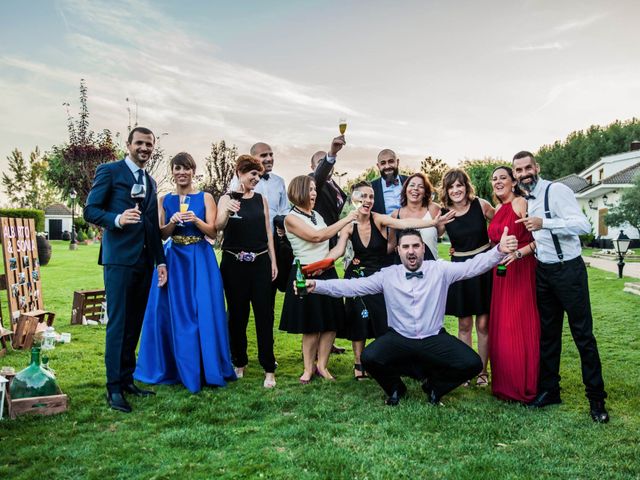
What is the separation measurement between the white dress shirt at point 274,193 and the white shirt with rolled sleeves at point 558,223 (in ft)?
10.4

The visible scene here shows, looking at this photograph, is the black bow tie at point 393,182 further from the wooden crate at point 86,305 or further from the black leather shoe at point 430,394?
Answer: the wooden crate at point 86,305

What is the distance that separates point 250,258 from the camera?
18.3ft

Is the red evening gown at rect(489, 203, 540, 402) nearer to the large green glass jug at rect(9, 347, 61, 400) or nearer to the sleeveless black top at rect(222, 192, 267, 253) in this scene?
the sleeveless black top at rect(222, 192, 267, 253)

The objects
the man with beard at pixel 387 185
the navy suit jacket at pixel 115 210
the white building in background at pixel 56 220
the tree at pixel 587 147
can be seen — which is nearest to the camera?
the navy suit jacket at pixel 115 210

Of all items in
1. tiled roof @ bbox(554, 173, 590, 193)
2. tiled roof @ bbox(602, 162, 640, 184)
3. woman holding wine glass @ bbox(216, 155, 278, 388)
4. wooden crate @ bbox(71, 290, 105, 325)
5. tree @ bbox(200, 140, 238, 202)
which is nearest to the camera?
woman holding wine glass @ bbox(216, 155, 278, 388)

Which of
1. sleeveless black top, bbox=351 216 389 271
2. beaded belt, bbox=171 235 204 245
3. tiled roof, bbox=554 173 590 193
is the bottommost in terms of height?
sleeveless black top, bbox=351 216 389 271

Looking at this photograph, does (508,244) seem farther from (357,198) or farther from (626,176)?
(626,176)

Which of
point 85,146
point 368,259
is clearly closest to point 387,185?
point 368,259

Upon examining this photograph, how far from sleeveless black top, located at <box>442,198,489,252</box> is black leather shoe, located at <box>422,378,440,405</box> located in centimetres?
136

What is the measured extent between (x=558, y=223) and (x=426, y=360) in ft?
5.27

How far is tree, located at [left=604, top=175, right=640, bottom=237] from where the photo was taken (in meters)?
33.3

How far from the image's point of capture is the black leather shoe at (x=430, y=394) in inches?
192

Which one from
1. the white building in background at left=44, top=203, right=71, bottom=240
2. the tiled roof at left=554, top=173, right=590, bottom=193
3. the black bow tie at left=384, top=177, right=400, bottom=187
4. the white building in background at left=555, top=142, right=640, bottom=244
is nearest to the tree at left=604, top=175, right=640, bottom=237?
the white building in background at left=555, top=142, right=640, bottom=244

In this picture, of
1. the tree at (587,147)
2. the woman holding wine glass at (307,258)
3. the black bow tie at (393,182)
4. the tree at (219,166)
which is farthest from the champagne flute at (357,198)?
the tree at (587,147)
